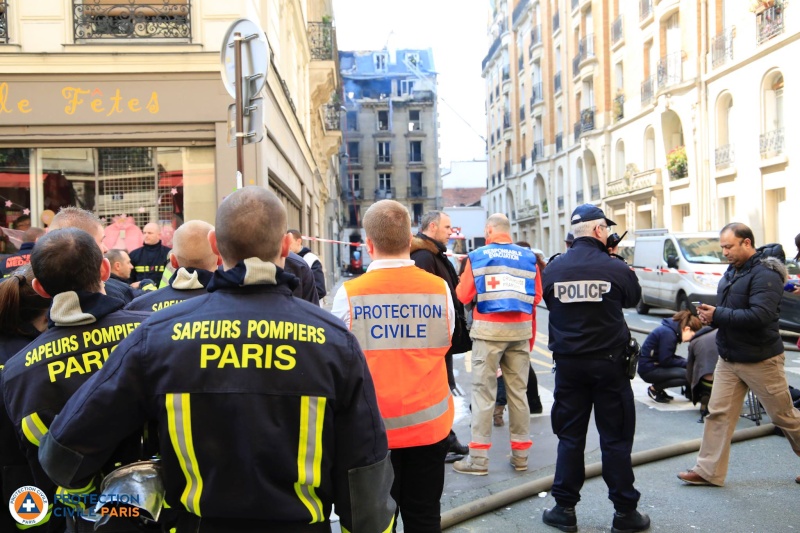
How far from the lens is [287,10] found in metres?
16.5

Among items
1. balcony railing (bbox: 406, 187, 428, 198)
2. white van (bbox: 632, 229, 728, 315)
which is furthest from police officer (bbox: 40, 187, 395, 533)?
balcony railing (bbox: 406, 187, 428, 198)

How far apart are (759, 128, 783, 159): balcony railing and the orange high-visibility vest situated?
20.6 m

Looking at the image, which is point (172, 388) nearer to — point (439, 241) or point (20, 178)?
point (439, 241)

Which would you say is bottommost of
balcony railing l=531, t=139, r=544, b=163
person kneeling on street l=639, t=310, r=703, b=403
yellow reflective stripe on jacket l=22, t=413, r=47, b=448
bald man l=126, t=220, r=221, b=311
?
person kneeling on street l=639, t=310, r=703, b=403

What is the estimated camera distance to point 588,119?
37969 millimetres

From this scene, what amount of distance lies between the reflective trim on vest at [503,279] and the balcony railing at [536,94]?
42242 mm

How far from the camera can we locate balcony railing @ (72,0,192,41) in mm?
10508

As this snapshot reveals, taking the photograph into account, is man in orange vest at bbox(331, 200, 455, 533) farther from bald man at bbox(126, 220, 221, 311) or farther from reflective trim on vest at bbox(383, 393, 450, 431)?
bald man at bbox(126, 220, 221, 311)

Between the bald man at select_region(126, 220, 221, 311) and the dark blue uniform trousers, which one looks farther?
the dark blue uniform trousers

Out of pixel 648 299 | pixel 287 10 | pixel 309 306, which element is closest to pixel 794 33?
pixel 648 299

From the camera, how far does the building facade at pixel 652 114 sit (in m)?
21.9

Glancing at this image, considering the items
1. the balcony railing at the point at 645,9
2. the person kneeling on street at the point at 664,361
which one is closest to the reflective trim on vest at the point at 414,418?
the person kneeling on street at the point at 664,361

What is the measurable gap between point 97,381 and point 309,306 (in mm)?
641

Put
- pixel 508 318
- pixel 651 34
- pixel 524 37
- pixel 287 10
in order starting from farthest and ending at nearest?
pixel 524 37
pixel 651 34
pixel 287 10
pixel 508 318
